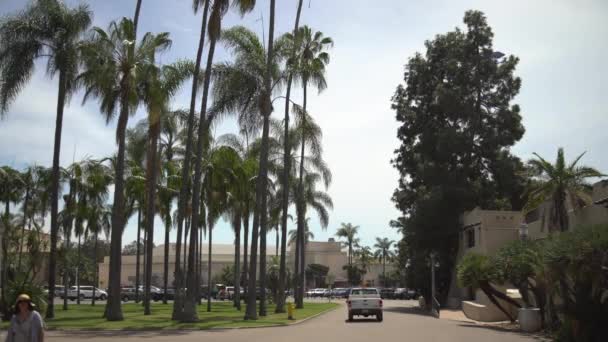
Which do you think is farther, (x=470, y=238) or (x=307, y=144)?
(x=470, y=238)

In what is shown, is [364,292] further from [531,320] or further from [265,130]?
[265,130]

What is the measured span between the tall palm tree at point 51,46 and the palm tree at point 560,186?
2337 centimetres

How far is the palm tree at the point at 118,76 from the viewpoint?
2834cm

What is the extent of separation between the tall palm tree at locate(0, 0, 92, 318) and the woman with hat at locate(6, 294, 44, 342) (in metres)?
21.8

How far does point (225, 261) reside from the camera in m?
109

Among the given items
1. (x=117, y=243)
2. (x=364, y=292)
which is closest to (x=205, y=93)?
(x=117, y=243)

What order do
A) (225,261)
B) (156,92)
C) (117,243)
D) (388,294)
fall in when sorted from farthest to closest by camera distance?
1. (225,261)
2. (388,294)
3. (156,92)
4. (117,243)

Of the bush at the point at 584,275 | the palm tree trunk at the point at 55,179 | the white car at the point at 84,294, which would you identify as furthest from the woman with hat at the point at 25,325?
the white car at the point at 84,294

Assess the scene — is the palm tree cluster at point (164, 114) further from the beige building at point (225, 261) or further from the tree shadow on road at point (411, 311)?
the beige building at point (225, 261)

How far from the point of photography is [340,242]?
122 m

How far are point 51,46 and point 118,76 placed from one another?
3.75 meters

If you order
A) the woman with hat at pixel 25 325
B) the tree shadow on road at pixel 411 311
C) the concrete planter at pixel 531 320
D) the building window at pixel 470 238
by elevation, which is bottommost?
the tree shadow on road at pixel 411 311

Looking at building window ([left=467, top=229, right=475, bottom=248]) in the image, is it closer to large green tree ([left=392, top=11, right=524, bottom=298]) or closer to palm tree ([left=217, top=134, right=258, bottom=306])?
large green tree ([left=392, top=11, right=524, bottom=298])

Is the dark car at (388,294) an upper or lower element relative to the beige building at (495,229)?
lower
